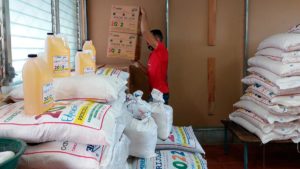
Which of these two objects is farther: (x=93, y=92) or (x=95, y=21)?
(x=95, y=21)

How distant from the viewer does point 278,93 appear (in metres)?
3.02

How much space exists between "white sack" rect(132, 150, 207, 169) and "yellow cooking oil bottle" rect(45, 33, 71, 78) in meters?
0.73

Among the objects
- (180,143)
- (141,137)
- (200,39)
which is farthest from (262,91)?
(141,137)

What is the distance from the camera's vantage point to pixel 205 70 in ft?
14.0

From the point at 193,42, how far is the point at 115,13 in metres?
1.20

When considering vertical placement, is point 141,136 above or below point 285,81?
below

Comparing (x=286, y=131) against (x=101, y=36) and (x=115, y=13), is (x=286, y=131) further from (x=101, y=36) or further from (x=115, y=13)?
(x=101, y=36)

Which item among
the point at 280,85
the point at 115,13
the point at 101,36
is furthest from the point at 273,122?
the point at 101,36

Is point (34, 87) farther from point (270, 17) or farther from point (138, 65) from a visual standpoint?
point (270, 17)

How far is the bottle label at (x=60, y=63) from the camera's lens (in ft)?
5.40

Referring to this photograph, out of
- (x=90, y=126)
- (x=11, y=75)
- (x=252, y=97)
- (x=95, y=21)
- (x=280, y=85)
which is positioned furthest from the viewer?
(x=95, y=21)

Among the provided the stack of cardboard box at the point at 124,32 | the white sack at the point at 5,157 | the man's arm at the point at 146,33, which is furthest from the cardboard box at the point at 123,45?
the white sack at the point at 5,157

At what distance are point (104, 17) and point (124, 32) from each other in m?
0.69

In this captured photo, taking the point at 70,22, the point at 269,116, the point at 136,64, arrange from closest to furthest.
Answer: the point at 269,116, the point at 70,22, the point at 136,64
